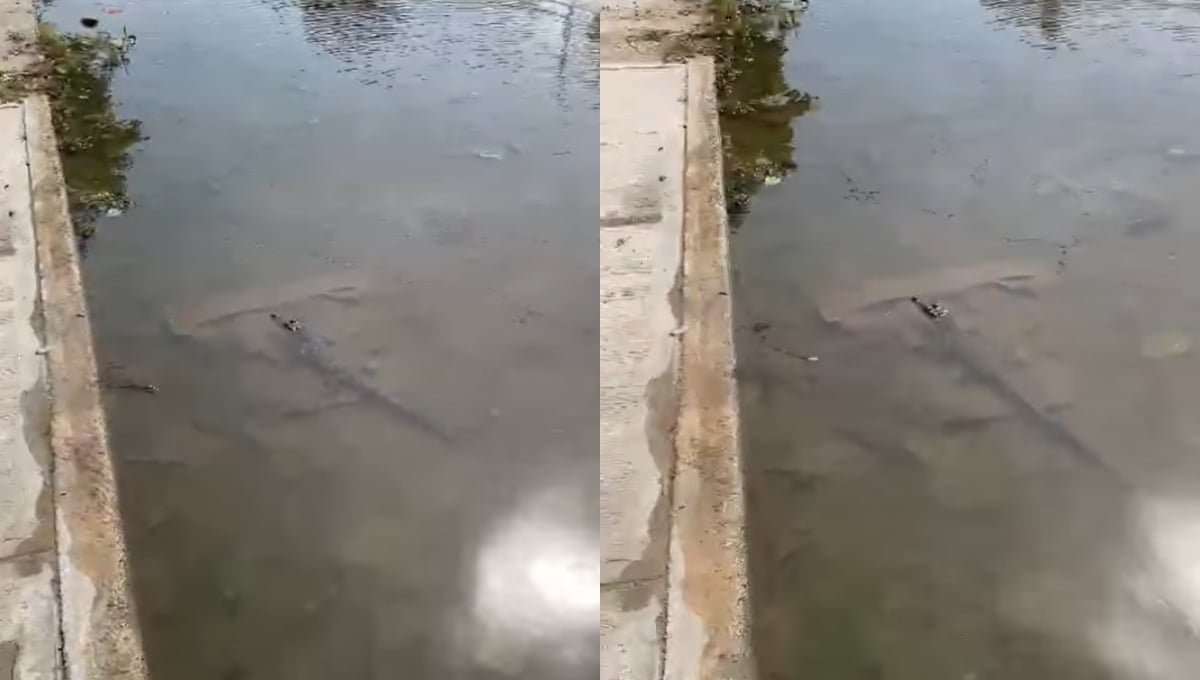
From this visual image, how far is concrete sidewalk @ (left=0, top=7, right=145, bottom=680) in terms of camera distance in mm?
2799

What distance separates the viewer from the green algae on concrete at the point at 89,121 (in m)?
4.89

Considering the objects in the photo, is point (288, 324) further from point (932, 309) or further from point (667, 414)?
point (932, 309)

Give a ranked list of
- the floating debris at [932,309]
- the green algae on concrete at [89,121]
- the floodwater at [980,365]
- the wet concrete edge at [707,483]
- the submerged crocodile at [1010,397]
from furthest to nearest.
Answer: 1. the green algae on concrete at [89,121]
2. the floating debris at [932,309]
3. the submerged crocodile at [1010,397]
4. the floodwater at [980,365]
5. the wet concrete edge at [707,483]

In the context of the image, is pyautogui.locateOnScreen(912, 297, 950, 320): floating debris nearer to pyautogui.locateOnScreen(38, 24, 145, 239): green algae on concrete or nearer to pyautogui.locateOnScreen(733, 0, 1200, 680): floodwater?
pyautogui.locateOnScreen(733, 0, 1200, 680): floodwater

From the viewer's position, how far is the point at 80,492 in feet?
10.5

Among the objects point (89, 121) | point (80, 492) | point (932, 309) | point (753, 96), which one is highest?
point (753, 96)

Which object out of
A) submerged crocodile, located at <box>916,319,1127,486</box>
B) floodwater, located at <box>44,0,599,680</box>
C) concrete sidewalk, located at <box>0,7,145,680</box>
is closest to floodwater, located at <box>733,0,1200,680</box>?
submerged crocodile, located at <box>916,319,1127,486</box>

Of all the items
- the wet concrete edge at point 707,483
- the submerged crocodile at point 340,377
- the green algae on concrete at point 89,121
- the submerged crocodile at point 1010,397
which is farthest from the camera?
the green algae on concrete at point 89,121

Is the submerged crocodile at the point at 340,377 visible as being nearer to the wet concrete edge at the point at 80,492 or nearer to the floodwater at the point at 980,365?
the wet concrete edge at the point at 80,492

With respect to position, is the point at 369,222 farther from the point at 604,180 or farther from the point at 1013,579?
the point at 1013,579

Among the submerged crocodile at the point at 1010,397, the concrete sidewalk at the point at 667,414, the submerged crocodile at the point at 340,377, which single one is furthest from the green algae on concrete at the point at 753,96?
the submerged crocodile at the point at 340,377

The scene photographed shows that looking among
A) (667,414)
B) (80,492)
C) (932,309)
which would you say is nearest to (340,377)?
(80,492)

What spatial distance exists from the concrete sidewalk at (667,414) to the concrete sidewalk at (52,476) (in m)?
1.37

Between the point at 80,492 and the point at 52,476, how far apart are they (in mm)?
118
